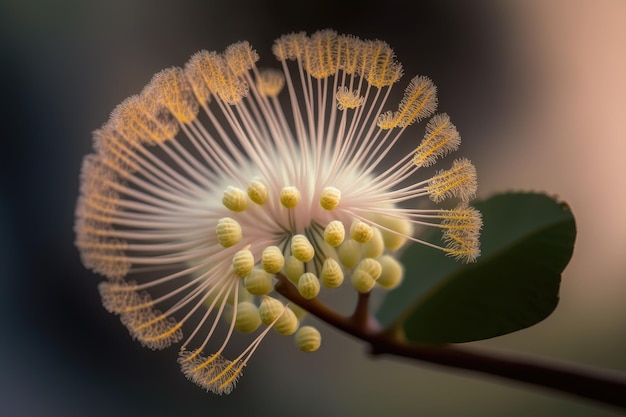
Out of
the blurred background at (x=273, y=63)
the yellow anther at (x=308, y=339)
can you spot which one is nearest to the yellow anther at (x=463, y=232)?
the yellow anther at (x=308, y=339)

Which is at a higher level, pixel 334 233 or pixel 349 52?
pixel 349 52

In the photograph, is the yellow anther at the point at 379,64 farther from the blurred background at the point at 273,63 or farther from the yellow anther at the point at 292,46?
the blurred background at the point at 273,63

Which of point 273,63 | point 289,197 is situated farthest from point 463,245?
point 273,63

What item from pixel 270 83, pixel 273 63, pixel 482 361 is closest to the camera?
pixel 482 361

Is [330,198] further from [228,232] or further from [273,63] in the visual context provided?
[273,63]

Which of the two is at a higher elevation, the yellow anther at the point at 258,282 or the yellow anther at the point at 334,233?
the yellow anther at the point at 334,233

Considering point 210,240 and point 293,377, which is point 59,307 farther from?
point 210,240
